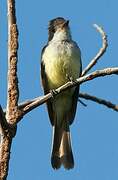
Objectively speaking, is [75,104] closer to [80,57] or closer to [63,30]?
[80,57]

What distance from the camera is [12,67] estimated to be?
3254 millimetres

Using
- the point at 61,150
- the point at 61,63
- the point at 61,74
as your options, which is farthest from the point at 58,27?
the point at 61,150

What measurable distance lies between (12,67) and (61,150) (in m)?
2.69

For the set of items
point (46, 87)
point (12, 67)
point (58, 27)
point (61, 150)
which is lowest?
point (61, 150)

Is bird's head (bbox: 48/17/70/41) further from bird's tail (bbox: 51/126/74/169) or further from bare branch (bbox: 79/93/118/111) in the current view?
bare branch (bbox: 79/93/118/111)

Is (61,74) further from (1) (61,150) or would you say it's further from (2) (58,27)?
(1) (61,150)

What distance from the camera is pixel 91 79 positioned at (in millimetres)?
3430

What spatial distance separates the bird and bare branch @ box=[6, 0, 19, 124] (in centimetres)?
294

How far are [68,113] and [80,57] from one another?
2.65ft

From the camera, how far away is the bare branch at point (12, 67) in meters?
3.13

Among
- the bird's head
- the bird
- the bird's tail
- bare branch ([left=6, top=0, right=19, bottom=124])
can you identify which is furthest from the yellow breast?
bare branch ([left=6, top=0, right=19, bottom=124])

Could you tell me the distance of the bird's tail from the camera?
15.5 ft

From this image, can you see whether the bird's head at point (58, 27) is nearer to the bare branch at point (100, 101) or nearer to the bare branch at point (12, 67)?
the bare branch at point (100, 101)

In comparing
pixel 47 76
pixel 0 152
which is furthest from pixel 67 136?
pixel 0 152
